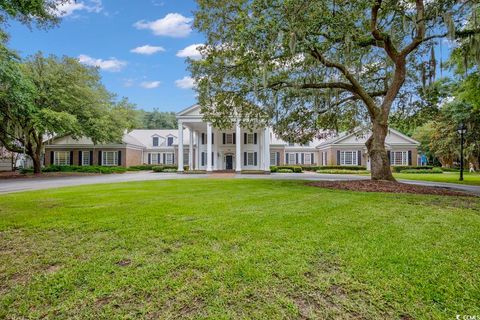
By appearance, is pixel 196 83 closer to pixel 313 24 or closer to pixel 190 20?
pixel 190 20

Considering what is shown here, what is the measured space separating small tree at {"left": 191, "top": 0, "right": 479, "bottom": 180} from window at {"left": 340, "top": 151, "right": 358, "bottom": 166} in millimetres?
20448

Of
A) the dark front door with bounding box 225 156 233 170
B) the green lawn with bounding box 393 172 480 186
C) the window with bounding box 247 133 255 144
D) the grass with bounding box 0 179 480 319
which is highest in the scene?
the window with bounding box 247 133 255 144

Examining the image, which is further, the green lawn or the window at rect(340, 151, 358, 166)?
the window at rect(340, 151, 358, 166)

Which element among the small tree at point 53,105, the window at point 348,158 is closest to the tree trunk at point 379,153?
the small tree at point 53,105

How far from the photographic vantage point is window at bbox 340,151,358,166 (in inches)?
1362

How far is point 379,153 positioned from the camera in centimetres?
1144

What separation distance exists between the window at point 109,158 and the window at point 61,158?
451cm

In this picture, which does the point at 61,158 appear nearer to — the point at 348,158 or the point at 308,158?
the point at 308,158

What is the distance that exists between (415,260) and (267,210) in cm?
308

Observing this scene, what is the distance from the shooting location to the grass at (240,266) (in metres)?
2.28

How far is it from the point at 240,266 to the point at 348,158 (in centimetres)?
3496

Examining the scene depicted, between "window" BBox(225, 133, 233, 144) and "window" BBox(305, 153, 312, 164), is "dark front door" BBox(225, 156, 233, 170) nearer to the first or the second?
"window" BBox(225, 133, 233, 144)

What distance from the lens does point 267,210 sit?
18.9 ft

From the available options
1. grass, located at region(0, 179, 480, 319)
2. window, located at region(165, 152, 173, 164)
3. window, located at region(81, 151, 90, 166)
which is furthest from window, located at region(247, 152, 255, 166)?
grass, located at region(0, 179, 480, 319)
